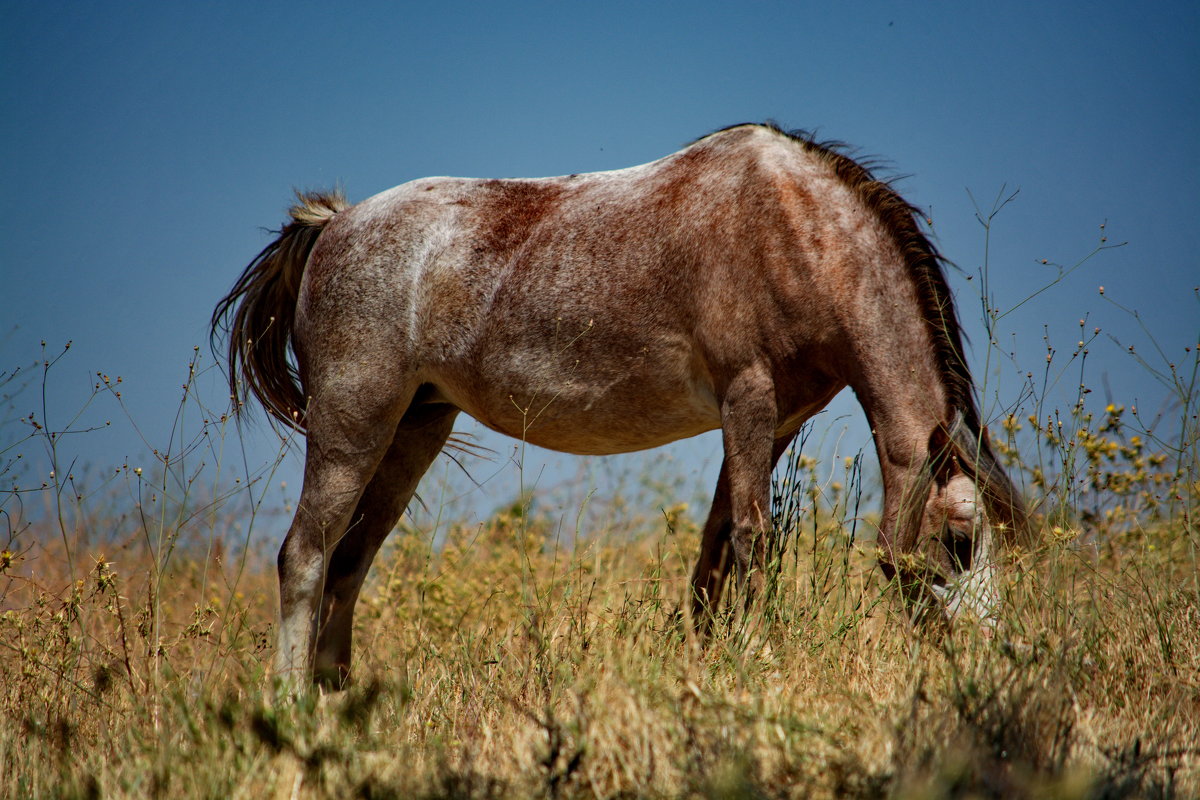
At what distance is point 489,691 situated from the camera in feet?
10.5

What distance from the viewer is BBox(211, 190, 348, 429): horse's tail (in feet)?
17.2

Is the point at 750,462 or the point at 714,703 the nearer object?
the point at 714,703

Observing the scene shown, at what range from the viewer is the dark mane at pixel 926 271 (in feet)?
11.9

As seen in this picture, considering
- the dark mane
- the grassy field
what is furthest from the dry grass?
the dark mane

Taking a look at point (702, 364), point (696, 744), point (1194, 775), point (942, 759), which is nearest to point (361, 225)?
point (702, 364)

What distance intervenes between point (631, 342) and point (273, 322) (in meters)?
2.28

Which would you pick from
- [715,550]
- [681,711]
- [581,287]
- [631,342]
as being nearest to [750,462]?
[715,550]

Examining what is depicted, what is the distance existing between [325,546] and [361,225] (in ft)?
5.30

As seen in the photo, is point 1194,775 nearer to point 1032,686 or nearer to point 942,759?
point 1032,686

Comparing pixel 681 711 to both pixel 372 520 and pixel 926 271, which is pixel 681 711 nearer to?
pixel 926 271

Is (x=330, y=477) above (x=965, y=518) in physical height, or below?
above

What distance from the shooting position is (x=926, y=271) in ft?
12.3

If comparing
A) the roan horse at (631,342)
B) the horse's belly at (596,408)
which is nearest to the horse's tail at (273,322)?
the roan horse at (631,342)

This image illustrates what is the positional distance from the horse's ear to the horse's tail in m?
3.34
